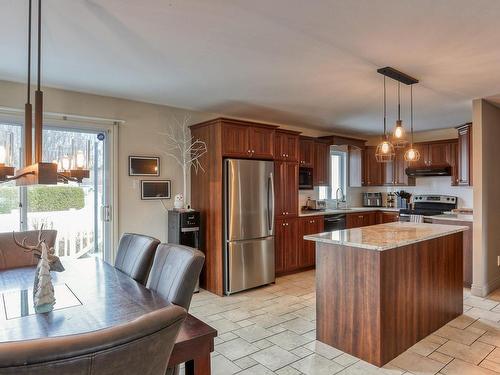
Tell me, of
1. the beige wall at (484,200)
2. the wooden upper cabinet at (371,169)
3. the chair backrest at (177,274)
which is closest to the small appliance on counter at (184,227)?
the chair backrest at (177,274)

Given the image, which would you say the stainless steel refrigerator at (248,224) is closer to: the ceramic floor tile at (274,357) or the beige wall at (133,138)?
the beige wall at (133,138)

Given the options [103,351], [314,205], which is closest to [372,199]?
[314,205]

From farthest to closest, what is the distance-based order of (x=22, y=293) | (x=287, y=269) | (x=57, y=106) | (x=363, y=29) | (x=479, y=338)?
(x=287, y=269) < (x=57, y=106) < (x=479, y=338) < (x=363, y=29) < (x=22, y=293)

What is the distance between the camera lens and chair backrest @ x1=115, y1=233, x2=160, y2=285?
2.28 metres

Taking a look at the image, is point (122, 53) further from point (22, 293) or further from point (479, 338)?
point (479, 338)

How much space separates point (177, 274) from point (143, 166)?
9.09 ft

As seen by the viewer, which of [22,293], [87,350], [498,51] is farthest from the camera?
[498,51]

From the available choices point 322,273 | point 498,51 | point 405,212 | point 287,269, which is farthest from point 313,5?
point 405,212

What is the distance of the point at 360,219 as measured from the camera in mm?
6293

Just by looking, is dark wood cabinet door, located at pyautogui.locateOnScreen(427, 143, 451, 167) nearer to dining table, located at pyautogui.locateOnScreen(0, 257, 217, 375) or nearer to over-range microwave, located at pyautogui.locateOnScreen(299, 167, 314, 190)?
over-range microwave, located at pyautogui.locateOnScreen(299, 167, 314, 190)

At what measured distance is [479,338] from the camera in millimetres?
2979

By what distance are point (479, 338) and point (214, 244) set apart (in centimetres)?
290

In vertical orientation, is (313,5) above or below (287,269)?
above

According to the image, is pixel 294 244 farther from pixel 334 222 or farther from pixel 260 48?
pixel 260 48
